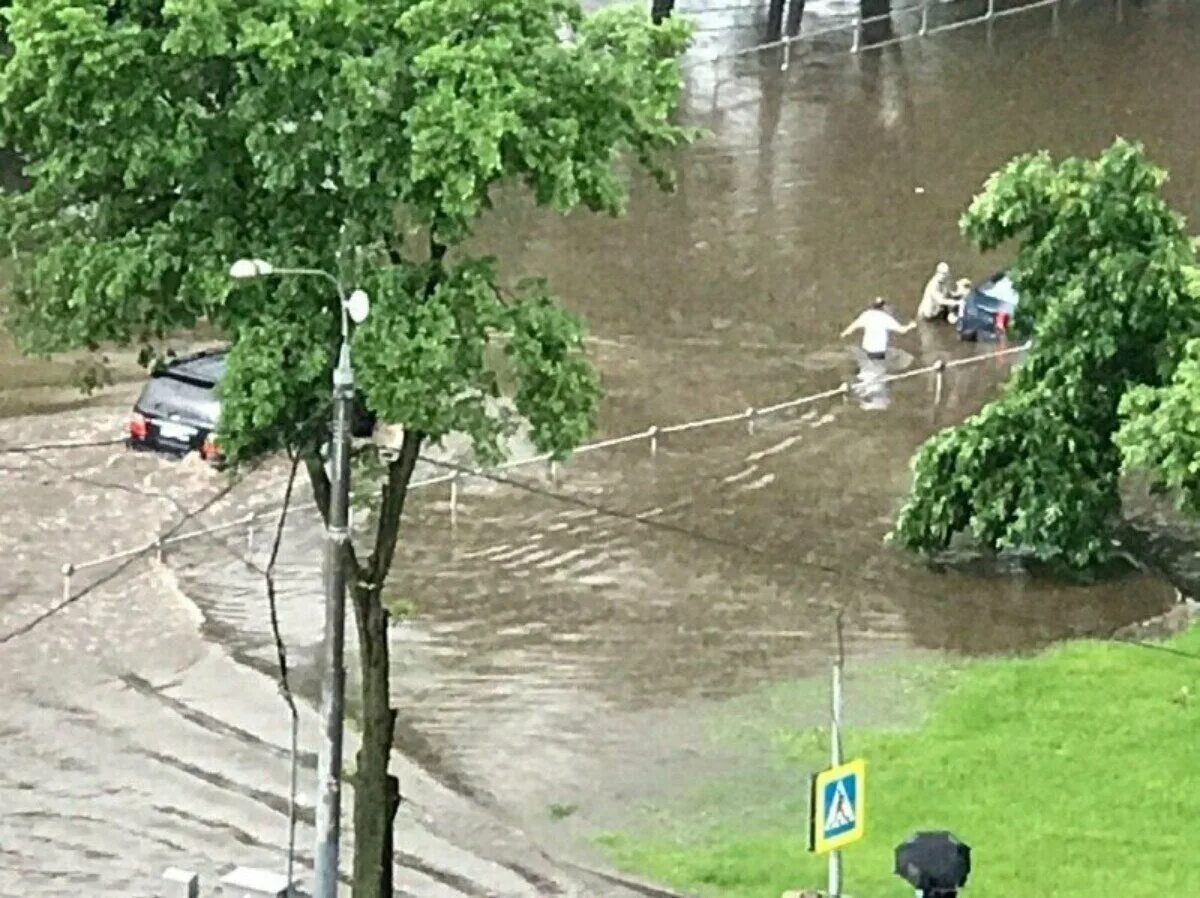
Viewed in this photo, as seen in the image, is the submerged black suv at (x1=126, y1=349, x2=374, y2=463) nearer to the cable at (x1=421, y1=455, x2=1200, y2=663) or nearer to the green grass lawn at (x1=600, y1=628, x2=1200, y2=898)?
the cable at (x1=421, y1=455, x2=1200, y2=663)

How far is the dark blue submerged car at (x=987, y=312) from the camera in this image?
1319 inches

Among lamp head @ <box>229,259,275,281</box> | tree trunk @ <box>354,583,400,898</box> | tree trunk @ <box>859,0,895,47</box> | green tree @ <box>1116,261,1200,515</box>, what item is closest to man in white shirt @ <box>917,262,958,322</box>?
green tree @ <box>1116,261,1200,515</box>

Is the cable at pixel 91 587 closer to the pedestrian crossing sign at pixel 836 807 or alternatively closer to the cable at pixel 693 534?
the cable at pixel 693 534

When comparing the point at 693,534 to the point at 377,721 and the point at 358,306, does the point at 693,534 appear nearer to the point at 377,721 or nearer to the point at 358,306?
the point at 377,721

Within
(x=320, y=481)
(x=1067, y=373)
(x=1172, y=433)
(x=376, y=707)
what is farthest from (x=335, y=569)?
(x=1067, y=373)

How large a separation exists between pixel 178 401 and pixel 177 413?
138 mm

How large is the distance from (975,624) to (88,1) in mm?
11988

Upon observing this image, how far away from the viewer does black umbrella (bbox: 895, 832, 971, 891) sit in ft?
32.2

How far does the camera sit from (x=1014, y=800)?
20.3 m

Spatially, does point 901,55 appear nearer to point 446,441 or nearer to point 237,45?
point 446,441

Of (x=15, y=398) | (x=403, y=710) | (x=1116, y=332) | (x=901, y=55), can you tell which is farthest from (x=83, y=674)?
(x=901, y=55)

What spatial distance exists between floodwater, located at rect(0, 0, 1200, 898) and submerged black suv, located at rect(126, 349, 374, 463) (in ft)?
1.07

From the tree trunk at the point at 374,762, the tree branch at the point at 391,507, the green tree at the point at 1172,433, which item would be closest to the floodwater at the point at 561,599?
the tree trunk at the point at 374,762

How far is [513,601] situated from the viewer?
82.9 ft
